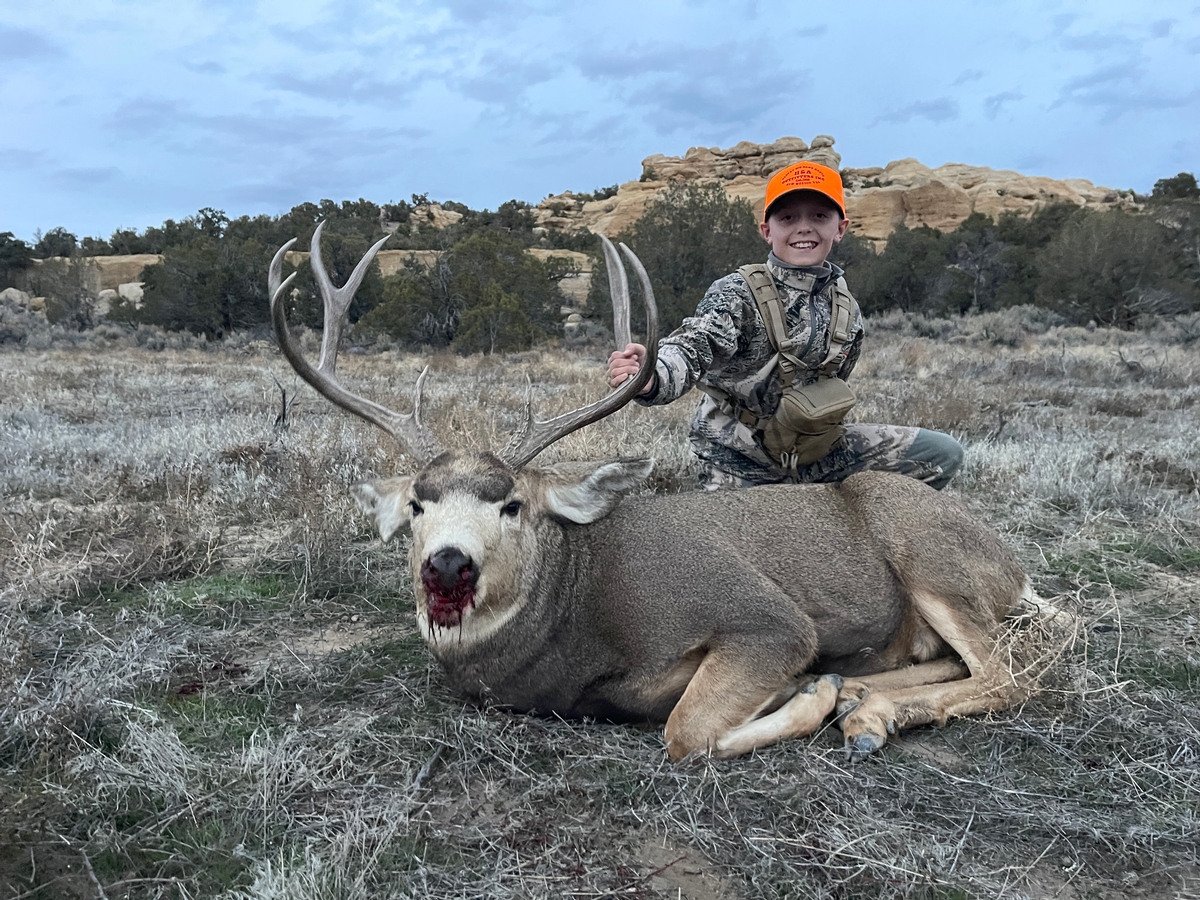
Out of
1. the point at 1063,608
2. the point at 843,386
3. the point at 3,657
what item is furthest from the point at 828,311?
the point at 3,657

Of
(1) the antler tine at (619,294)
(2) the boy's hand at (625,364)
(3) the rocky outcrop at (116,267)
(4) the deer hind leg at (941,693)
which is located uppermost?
(3) the rocky outcrop at (116,267)

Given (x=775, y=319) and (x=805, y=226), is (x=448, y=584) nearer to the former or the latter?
(x=775, y=319)

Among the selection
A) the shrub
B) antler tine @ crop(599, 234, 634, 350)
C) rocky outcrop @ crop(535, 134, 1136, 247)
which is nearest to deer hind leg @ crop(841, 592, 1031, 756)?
antler tine @ crop(599, 234, 634, 350)

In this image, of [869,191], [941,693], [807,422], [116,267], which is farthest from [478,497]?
[869,191]

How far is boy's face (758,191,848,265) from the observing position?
15.7ft

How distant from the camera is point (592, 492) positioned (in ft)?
11.2

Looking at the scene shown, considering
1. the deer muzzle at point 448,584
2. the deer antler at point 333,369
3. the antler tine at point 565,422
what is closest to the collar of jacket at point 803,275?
the antler tine at point 565,422

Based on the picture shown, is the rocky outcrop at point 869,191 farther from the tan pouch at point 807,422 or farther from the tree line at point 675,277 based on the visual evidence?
the tan pouch at point 807,422

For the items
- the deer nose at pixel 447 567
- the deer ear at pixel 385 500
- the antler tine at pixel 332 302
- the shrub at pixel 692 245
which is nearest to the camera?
the deer nose at pixel 447 567

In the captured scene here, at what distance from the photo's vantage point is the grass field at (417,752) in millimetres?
2271

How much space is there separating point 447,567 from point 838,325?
10.1 feet

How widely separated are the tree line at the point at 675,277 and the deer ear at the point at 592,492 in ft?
57.4

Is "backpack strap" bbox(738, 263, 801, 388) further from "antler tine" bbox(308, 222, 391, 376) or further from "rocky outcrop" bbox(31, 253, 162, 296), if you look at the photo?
"rocky outcrop" bbox(31, 253, 162, 296)

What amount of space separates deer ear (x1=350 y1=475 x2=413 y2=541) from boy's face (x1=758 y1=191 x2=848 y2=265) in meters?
2.76
